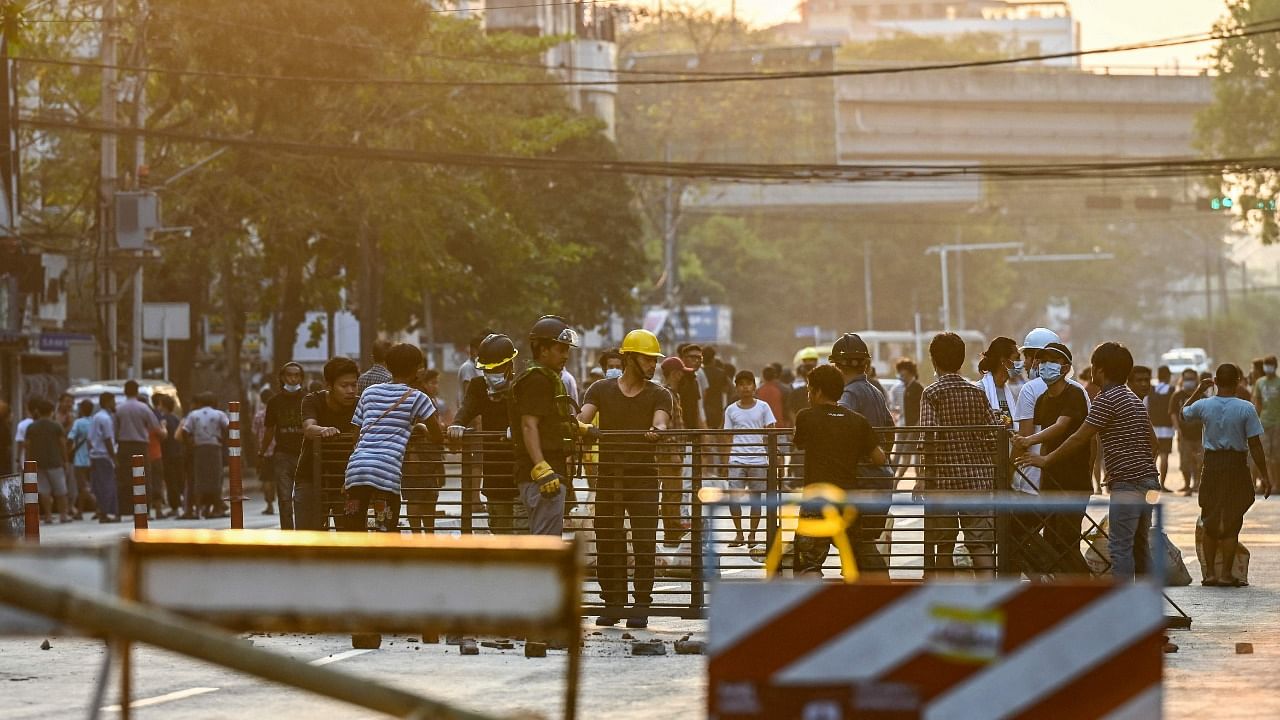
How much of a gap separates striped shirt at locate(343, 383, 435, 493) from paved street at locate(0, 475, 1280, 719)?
37.0 inches

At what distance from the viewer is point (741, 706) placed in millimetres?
5410

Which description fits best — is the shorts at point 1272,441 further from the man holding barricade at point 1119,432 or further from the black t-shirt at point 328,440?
the black t-shirt at point 328,440

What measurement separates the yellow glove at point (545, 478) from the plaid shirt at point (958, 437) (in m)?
2.10

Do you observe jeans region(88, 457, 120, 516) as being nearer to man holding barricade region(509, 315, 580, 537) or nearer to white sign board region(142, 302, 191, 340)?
white sign board region(142, 302, 191, 340)

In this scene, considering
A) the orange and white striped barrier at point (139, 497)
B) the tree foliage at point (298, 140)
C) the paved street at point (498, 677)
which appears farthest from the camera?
the tree foliage at point (298, 140)

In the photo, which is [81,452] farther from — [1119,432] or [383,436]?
[1119,432]

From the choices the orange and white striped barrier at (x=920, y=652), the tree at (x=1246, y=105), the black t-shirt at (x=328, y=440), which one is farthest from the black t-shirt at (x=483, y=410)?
the tree at (x=1246, y=105)

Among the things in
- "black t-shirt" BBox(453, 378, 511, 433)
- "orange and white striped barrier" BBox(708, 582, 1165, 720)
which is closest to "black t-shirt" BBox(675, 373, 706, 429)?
"black t-shirt" BBox(453, 378, 511, 433)

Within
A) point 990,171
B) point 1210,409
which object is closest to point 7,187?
point 990,171

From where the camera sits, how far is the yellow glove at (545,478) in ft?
39.2

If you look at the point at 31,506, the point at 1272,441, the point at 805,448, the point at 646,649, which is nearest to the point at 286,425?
the point at 31,506

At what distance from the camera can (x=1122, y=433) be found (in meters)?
12.2

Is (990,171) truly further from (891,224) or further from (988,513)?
(891,224)

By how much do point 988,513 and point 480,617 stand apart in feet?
24.2
